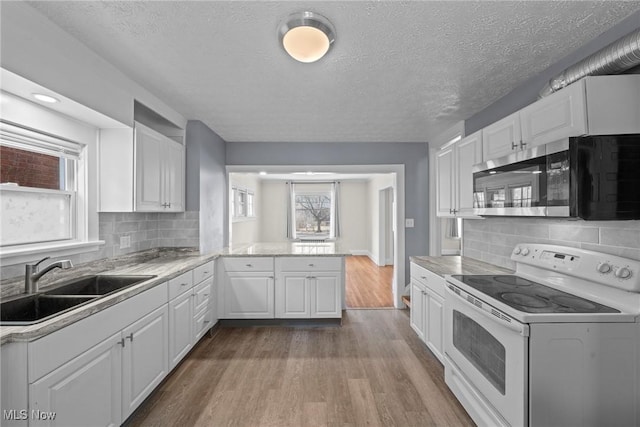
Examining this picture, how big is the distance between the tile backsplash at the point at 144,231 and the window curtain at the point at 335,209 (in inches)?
207

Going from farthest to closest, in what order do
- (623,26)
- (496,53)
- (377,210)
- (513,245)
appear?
(377,210), (513,245), (496,53), (623,26)

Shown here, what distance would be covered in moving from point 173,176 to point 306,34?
2138 millimetres

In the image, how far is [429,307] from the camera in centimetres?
266

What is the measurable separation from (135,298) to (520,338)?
2.11m

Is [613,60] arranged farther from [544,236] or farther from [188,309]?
[188,309]

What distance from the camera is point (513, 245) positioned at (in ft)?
8.04

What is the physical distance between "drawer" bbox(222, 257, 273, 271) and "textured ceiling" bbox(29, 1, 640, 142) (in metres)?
1.57

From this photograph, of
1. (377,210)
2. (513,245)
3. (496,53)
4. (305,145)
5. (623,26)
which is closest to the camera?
(623,26)

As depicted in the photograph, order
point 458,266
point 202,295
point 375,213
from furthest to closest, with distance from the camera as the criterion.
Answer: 1. point 375,213
2. point 202,295
3. point 458,266

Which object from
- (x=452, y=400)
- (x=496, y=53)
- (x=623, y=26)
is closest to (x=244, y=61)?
(x=496, y=53)

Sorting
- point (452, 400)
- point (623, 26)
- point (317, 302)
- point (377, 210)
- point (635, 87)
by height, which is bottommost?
point (452, 400)

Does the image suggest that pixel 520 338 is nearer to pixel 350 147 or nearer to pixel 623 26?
pixel 623 26

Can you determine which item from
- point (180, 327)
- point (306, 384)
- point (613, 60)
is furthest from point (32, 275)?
point (613, 60)
